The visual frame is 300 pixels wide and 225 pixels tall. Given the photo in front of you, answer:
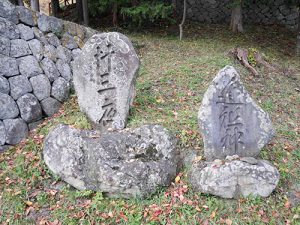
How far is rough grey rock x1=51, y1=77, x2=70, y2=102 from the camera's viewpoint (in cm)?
651

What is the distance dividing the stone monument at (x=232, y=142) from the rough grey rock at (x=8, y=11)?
434cm

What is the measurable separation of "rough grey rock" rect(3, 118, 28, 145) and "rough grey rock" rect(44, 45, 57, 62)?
163 centimetres

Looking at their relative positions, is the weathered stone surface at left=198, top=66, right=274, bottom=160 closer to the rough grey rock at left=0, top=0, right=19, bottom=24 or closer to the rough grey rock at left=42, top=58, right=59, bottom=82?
the rough grey rock at left=42, top=58, right=59, bottom=82

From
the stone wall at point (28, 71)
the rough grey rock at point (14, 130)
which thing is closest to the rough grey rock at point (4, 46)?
the stone wall at point (28, 71)

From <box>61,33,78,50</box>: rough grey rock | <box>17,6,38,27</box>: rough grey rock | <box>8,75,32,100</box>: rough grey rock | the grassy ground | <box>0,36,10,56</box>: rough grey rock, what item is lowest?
the grassy ground

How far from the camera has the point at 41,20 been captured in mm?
6977

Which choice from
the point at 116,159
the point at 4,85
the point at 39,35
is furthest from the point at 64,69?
the point at 116,159

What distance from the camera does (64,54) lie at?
7.29 m

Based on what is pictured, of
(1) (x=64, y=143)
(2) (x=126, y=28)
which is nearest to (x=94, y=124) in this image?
(1) (x=64, y=143)

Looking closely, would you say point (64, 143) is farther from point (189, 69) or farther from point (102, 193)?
point (189, 69)

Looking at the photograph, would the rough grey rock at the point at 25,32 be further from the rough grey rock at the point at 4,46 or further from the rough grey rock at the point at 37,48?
the rough grey rock at the point at 4,46

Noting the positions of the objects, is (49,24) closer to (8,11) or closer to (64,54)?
(64,54)

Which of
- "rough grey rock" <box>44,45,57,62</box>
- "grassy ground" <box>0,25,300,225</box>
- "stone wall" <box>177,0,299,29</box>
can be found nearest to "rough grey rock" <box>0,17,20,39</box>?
"rough grey rock" <box>44,45,57,62</box>

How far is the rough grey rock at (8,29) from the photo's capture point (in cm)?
614
